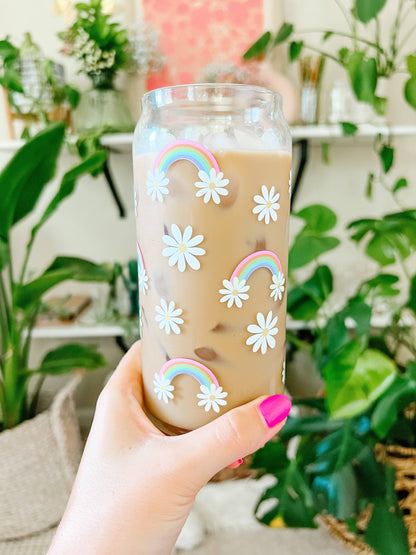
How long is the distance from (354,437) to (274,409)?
44 centimetres

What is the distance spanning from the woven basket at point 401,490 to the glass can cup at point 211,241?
0.57 metres

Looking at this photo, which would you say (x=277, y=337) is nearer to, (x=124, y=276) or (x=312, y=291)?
(x=312, y=291)

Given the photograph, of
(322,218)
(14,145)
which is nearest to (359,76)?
(322,218)

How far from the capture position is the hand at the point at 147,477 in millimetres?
425

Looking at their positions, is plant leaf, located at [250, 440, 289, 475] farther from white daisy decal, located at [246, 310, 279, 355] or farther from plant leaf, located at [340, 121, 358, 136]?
plant leaf, located at [340, 121, 358, 136]

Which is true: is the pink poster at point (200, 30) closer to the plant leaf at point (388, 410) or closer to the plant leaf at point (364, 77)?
the plant leaf at point (364, 77)

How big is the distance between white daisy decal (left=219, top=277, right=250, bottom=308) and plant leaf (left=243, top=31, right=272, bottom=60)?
0.97 metres

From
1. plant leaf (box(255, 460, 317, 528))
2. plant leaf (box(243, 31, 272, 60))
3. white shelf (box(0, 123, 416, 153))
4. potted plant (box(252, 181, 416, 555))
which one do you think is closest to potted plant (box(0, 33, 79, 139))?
white shelf (box(0, 123, 416, 153))

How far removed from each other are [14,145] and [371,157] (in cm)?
117

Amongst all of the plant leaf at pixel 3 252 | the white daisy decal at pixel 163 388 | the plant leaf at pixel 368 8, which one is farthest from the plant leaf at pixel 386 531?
the plant leaf at pixel 368 8

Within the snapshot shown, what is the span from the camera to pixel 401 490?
0.90 metres

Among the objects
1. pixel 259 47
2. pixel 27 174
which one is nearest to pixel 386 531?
pixel 27 174

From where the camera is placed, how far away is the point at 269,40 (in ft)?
3.71

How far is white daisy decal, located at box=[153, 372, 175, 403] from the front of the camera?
44cm
